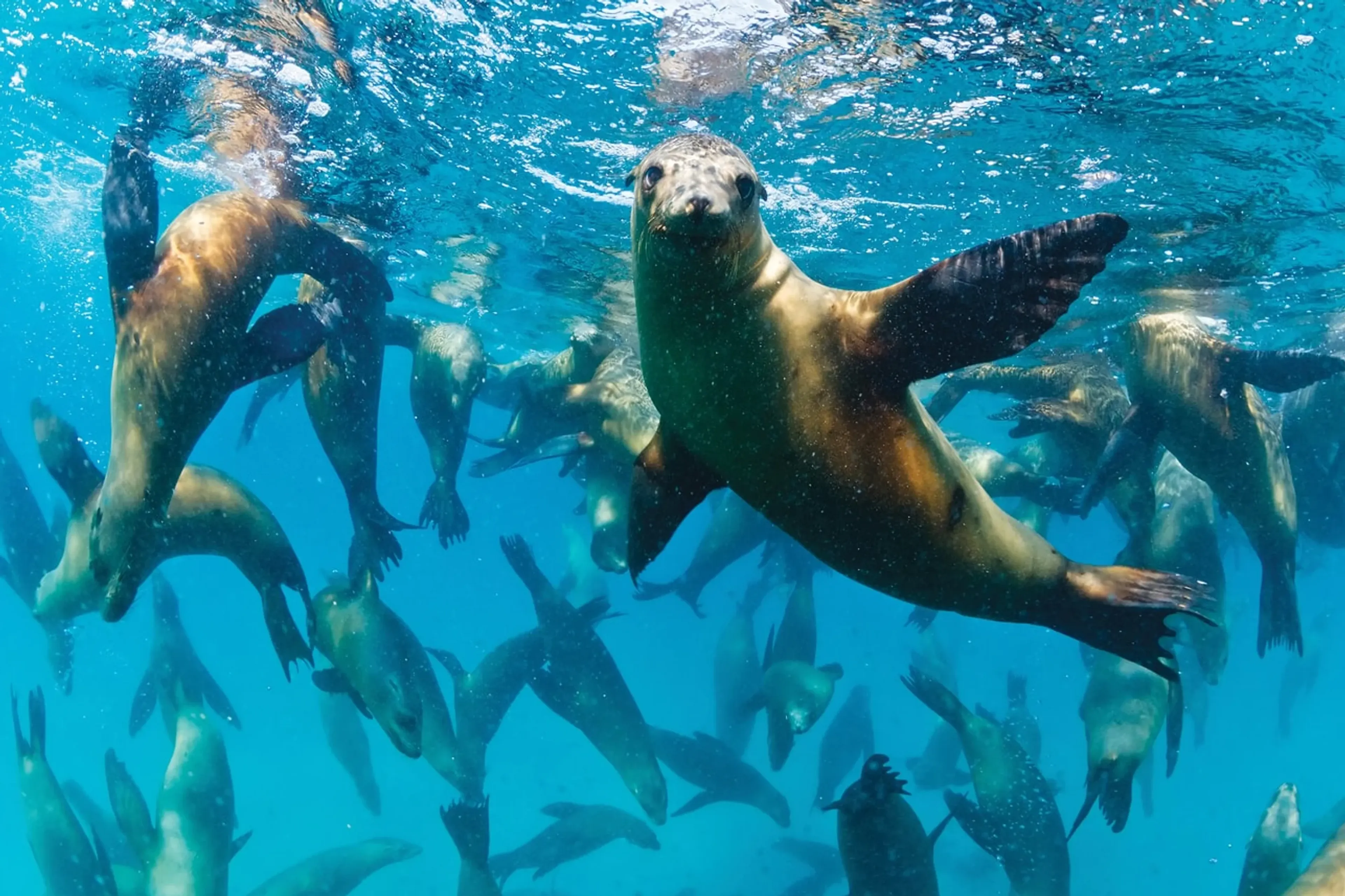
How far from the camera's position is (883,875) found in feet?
17.7

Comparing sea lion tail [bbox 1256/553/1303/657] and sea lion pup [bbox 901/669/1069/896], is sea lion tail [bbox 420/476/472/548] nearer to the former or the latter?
sea lion pup [bbox 901/669/1069/896]

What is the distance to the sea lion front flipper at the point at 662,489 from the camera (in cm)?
337

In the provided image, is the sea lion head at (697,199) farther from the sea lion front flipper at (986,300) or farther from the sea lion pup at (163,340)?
the sea lion pup at (163,340)

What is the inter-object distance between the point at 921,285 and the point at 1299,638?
6732 millimetres

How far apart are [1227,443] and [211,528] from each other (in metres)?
8.30

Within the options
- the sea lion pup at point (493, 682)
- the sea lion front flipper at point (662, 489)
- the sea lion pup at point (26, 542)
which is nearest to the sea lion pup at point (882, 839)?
the sea lion front flipper at point (662, 489)

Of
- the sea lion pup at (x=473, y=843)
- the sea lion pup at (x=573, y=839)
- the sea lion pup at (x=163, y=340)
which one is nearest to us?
the sea lion pup at (x=163, y=340)

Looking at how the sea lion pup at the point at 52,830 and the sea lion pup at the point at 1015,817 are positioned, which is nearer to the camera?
the sea lion pup at the point at 1015,817

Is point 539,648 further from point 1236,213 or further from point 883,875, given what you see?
point 1236,213

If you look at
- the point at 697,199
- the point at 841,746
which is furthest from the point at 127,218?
the point at 841,746

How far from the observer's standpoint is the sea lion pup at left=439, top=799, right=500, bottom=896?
810 cm

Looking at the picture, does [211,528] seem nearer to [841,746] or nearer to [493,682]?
[493,682]

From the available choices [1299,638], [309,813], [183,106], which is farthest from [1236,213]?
[309,813]

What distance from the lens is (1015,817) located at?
7285 mm
